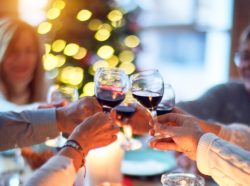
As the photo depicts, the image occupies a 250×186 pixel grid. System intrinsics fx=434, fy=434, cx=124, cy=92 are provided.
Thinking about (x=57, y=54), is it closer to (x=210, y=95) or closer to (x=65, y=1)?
(x=65, y=1)

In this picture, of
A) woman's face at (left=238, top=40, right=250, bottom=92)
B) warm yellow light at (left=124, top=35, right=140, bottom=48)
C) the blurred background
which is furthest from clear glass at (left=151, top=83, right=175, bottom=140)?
warm yellow light at (left=124, top=35, right=140, bottom=48)

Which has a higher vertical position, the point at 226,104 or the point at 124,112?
the point at 124,112

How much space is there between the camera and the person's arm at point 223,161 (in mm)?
1103

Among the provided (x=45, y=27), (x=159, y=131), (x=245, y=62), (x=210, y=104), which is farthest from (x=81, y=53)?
(x=159, y=131)

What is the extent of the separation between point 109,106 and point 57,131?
261 mm

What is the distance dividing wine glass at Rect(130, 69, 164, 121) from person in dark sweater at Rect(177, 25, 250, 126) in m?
1.00

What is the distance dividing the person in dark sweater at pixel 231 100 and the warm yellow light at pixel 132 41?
3.40ft

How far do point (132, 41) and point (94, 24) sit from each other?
0.38 meters

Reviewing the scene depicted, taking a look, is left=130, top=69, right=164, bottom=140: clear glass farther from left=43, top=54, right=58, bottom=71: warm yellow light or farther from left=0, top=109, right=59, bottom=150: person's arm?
left=43, top=54, right=58, bottom=71: warm yellow light

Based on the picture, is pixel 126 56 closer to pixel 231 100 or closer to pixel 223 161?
pixel 231 100

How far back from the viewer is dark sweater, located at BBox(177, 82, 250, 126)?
7.82 ft

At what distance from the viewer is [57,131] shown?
59.9 inches

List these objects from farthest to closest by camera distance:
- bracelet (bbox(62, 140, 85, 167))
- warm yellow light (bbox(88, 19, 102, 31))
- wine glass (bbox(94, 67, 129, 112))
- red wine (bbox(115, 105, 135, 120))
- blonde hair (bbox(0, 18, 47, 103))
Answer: warm yellow light (bbox(88, 19, 102, 31)), blonde hair (bbox(0, 18, 47, 103)), red wine (bbox(115, 105, 135, 120)), wine glass (bbox(94, 67, 129, 112)), bracelet (bbox(62, 140, 85, 167))

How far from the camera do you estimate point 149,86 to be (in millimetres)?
1344
